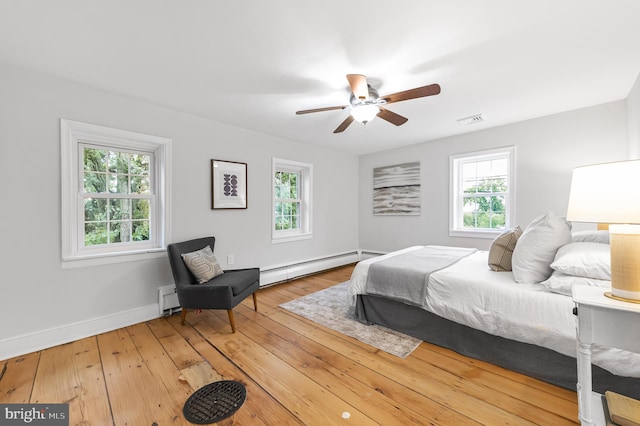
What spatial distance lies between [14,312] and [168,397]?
166cm

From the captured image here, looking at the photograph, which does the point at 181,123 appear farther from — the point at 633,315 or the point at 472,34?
the point at 633,315

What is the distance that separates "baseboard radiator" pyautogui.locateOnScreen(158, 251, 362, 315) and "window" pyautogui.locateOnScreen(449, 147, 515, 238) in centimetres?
206

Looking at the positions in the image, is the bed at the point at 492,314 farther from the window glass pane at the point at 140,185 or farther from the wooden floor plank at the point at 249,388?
the window glass pane at the point at 140,185

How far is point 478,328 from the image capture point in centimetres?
201

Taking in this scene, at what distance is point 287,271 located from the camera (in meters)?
4.25

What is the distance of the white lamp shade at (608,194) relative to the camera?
1089 mm

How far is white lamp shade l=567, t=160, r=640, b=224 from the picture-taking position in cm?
109

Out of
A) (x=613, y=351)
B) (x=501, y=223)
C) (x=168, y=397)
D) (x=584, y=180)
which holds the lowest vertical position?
(x=168, y=397)

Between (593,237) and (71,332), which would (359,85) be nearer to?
(593,237)

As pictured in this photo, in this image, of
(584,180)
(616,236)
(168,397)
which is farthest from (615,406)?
(168,397)

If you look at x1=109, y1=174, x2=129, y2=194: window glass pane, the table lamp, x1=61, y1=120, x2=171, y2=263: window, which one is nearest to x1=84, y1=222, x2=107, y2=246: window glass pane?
x1=61, y1=120, x2=171, y2=263: window

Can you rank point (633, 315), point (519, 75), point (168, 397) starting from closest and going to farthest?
point (633, 315) < point (168, 397) < point (519, 75)

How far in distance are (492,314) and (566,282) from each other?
499 millimetres

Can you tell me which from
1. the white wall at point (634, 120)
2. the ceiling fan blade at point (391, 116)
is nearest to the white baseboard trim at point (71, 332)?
the ceiling fan blade at point (391, 116)
